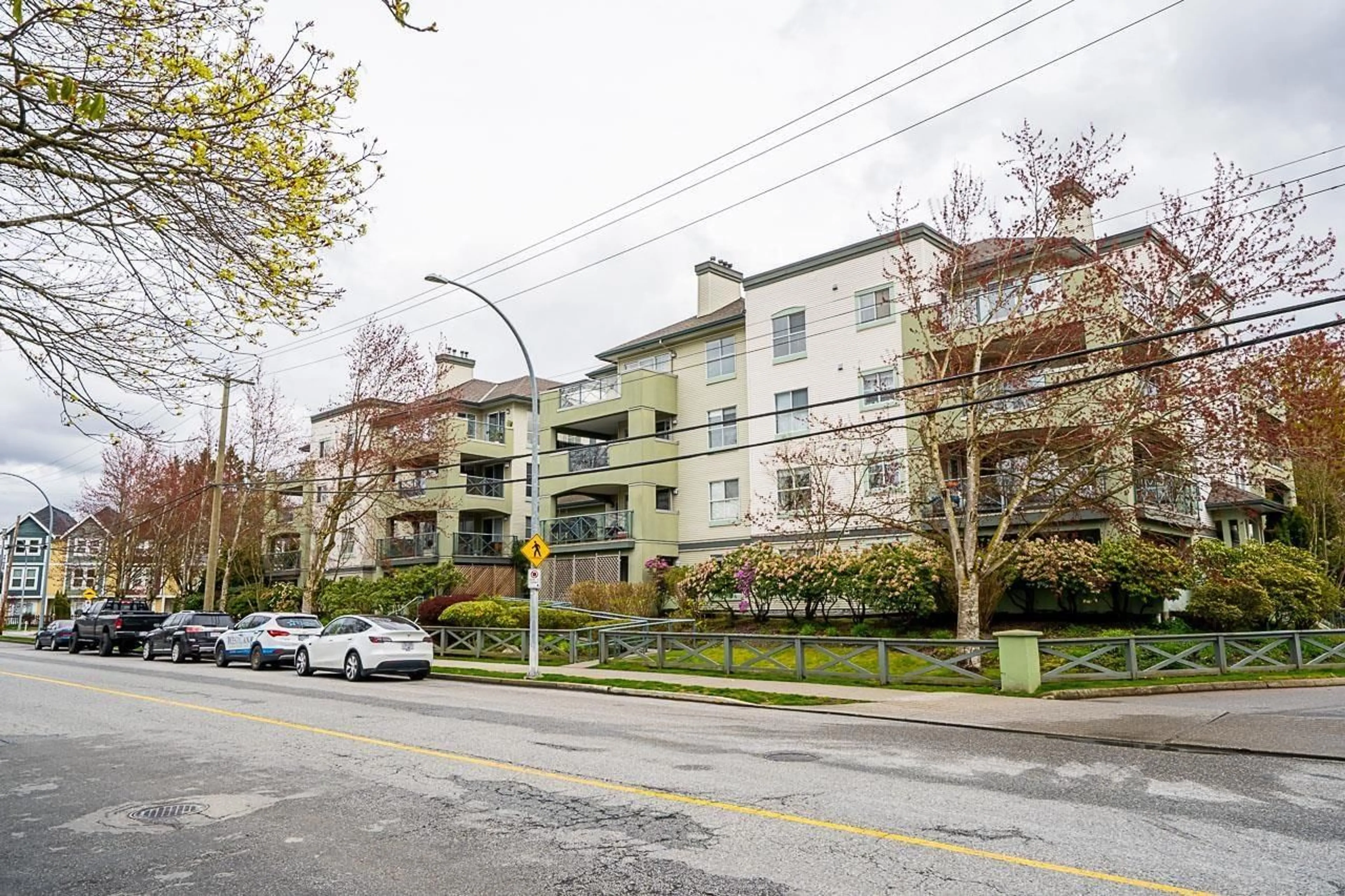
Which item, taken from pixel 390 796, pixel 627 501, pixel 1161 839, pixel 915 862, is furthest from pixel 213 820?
pixel 627 501

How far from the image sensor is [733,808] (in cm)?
736

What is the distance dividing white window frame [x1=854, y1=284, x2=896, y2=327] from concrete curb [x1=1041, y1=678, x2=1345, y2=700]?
16302 mm

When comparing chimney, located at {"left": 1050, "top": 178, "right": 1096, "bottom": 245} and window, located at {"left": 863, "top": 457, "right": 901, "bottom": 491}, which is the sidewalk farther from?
chimney, located at {"left": 1050, "top": 178, "right": 1096, "bottom": 245}

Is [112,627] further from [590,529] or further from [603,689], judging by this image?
[603,689]

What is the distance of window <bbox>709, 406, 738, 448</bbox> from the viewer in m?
35.7

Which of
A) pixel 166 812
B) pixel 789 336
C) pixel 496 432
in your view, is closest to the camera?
pixel 166 812

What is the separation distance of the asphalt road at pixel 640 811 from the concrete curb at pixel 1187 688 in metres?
4.59

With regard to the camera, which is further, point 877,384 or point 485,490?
point 485,490

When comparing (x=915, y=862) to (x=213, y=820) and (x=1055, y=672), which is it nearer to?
(x=213, y=820)

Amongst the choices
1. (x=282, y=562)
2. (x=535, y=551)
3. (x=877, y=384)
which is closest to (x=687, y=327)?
(x=877, y=384)

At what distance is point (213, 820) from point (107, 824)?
2.69 feet

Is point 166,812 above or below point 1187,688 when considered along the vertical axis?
above

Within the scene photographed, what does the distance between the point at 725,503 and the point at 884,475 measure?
10.0 m

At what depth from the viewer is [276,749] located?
1053 cm
